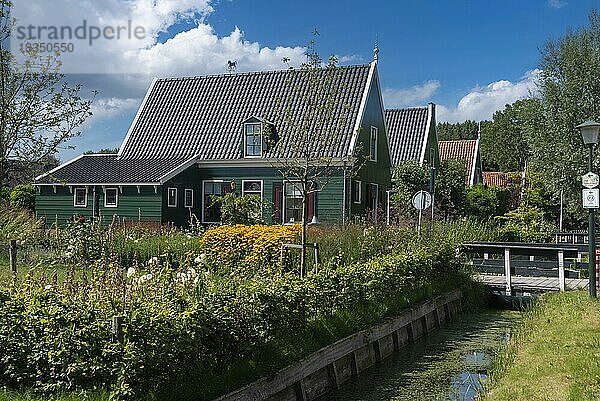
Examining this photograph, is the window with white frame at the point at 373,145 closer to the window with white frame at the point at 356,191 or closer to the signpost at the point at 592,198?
the window with white frame at the point at 356,191

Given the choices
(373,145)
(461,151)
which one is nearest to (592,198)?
(373,145)

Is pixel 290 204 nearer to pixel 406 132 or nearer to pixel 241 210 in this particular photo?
pixel 241 210

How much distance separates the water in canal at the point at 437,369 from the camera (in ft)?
28.3

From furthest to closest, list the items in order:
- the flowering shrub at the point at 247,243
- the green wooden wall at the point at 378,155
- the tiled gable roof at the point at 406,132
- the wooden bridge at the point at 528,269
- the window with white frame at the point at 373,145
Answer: the tiled gable roof at the point at 406,132 → the window with white frame at the point at 373,145 → the green wooden wall at the point at 378,155 → the wooden bridge at the point at 528,269 → the flowering shrub at the point at 247,243

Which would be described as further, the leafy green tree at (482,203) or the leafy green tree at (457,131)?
the leafy green tree at (457,131)

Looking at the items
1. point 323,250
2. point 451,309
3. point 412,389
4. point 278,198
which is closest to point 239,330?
point 412,389

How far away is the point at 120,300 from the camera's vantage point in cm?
638

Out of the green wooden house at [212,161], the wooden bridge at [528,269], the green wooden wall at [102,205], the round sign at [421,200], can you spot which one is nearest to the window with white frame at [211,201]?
the green wooden house at [212,161]

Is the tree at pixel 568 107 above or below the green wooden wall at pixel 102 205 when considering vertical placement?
above

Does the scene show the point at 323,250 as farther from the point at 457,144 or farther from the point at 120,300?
the point at 457,144

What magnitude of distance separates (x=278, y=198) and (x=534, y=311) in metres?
14.6

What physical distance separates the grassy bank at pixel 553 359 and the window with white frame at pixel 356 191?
1387cm

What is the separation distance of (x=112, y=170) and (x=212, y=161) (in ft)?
13.1

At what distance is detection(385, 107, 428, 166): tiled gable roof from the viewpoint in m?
33.6
